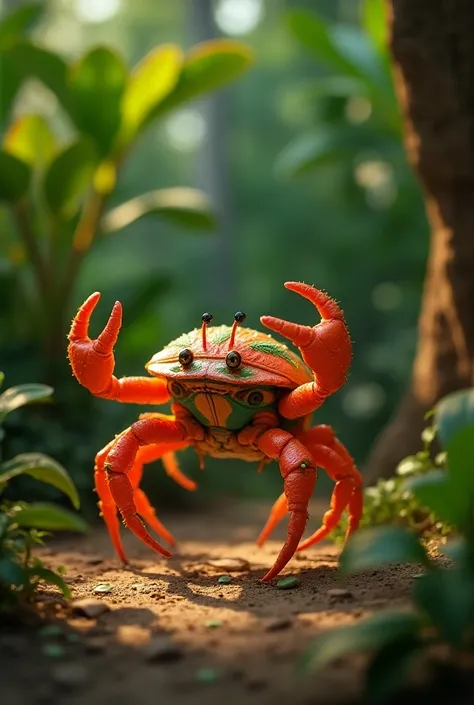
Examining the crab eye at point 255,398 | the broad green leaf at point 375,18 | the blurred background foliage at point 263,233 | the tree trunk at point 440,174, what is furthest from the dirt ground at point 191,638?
the broad green leaf at point 375,18

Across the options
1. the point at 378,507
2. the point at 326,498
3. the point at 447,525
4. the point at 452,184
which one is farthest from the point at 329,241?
the point at 447,525

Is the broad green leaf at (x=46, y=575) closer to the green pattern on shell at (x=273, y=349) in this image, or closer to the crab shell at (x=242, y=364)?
the crab shell at (x=242, y=364)

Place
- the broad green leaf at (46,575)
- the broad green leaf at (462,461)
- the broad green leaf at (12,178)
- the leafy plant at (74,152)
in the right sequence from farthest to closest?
the leafy plant at (74,152)
the broad green leaf at (12,178)
the broad green leaf at (46,575)
the broad green leaf at (462,461)

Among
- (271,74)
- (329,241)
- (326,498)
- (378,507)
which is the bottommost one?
(326,498)

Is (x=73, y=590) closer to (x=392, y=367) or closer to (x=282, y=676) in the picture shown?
(x=282, y=676)

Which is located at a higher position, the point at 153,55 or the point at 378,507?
the point at 153,55

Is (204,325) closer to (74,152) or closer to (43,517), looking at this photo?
(43,517)

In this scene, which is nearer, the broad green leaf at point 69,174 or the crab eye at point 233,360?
the crab eye at point 233,360
